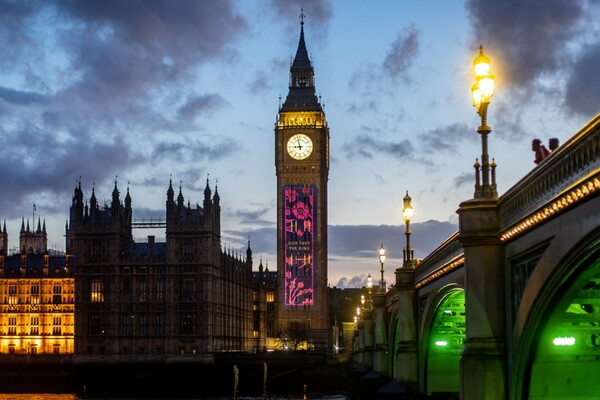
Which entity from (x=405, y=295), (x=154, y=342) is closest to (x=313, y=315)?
(x=154, y=342)

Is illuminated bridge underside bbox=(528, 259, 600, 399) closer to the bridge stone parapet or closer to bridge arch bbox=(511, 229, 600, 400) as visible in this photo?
bridge arch bbox=(511, 229, 600, 400)

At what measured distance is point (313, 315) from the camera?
15025cm

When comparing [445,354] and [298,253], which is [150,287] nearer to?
[298,253]

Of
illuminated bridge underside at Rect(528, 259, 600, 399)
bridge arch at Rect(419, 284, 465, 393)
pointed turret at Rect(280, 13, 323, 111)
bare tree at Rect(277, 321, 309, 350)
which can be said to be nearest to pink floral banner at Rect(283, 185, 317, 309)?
bare tree at Rect(277, 321, 309, 350)

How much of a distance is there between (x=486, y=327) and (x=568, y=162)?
19.3 feet

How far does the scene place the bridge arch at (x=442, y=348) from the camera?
36.8 m

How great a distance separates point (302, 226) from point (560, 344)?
132 metres

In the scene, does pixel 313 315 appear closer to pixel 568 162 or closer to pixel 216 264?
pixel 216 264

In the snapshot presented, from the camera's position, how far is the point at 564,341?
60.3 feet

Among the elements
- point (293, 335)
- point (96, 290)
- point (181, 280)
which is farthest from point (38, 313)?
point (293, 335)

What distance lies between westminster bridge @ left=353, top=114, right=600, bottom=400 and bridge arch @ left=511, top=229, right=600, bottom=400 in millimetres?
19

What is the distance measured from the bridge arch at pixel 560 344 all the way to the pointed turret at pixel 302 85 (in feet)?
463

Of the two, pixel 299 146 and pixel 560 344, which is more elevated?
pixel 299 146

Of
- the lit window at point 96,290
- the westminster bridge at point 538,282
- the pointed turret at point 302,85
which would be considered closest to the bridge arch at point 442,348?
the westminster bridge at point 538,282
